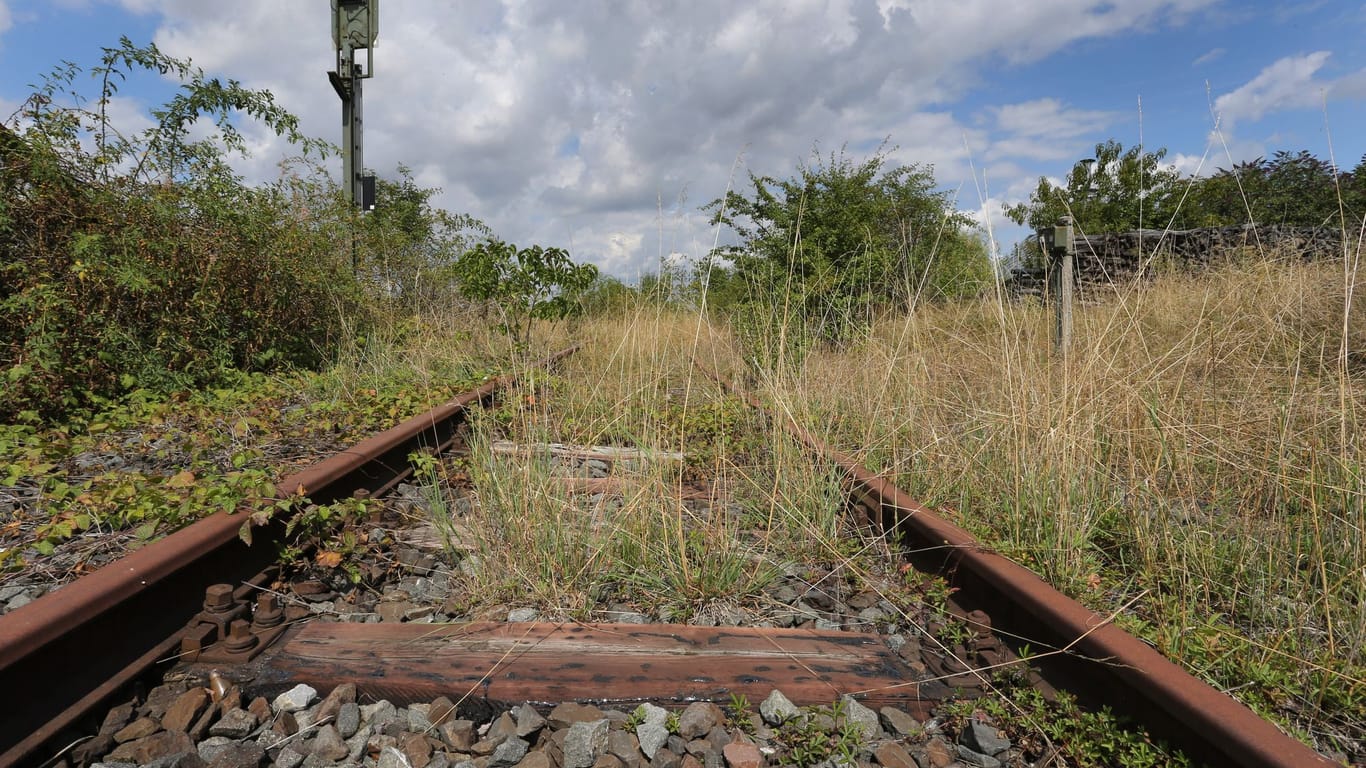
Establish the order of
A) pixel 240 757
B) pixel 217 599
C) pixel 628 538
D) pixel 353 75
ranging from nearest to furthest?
pixel 240 757 < pixel 217 599 < pixel 628 538 < pixel 353 75

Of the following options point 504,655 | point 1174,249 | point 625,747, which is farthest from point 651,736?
point 1174,249

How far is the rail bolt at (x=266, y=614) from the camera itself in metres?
2.12

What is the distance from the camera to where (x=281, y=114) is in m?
7.59

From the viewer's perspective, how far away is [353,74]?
10469 mm

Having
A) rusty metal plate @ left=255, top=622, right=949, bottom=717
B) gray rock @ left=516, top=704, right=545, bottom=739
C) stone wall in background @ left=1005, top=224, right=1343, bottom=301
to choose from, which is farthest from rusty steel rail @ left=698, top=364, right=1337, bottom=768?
stone wall in background @ left=1005, top=224, right=1343, bottom=301

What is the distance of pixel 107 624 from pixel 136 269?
439 centimetres

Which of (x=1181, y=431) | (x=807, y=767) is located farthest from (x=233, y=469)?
(x=1181, y=431)

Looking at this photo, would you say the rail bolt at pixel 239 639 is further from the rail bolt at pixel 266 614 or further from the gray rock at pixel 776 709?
the gray rock at pixel 776 709

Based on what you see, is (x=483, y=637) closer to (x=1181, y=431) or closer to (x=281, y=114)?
(x=1181, y=431)

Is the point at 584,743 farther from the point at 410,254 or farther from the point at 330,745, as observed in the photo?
the point at 410,254

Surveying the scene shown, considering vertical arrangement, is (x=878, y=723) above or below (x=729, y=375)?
below

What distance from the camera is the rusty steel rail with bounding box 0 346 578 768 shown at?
1.58 metres

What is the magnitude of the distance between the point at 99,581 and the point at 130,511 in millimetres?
873

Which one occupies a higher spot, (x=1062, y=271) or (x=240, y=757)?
(x=1062, y=271)
